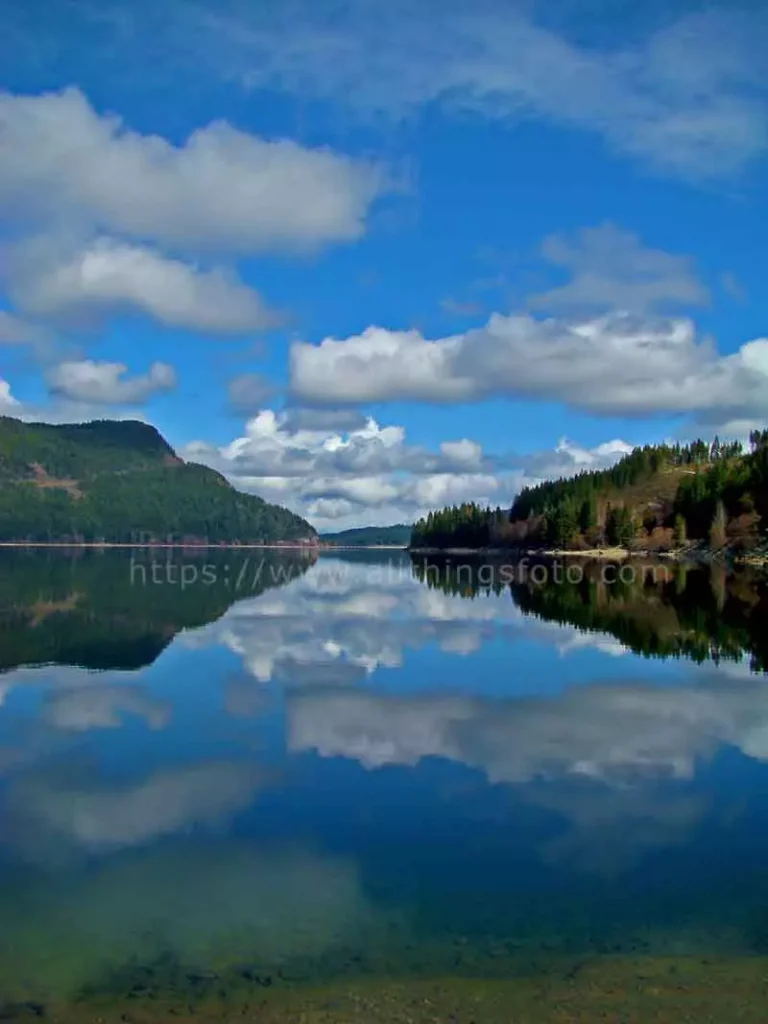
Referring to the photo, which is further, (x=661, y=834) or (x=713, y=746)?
(x=713, y=746)

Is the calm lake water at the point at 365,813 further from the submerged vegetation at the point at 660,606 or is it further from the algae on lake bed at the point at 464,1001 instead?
the submerged vegetation at the point at 660,606

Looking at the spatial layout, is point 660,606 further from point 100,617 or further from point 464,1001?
point 464,1001

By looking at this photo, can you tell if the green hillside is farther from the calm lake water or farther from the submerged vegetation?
the submerged vegetation

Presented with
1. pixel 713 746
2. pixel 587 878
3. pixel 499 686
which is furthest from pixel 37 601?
pixel 587 878

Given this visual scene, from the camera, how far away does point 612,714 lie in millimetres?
35219

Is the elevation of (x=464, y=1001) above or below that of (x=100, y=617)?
below

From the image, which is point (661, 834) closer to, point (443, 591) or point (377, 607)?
point (377, 607)

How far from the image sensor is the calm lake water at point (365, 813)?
1537 centimetres

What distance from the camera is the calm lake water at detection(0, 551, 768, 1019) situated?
50.4 ft

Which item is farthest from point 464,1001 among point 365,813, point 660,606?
point 660,606

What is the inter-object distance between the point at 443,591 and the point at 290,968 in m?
101

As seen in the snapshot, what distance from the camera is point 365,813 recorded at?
22594 mm

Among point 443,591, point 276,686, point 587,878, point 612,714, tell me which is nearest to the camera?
point 587,878

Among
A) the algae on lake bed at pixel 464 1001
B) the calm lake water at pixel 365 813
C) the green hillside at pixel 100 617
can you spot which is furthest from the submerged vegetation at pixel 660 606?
the algae on lake bed at pixel 464 1001
